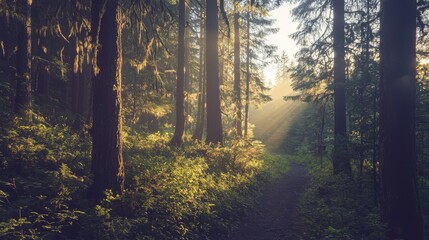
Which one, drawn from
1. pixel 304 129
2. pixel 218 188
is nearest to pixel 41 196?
pixel 218 188

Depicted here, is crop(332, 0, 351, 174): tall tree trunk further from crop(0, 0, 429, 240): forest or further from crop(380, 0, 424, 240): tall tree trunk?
crop(380, 0, 424, 240): tall tree trunk

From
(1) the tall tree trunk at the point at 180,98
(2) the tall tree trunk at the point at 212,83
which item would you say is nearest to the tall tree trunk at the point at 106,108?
(2) the tall tree trunk at the point at 212,83

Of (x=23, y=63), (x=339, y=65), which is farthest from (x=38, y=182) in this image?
(x=339, y=65)

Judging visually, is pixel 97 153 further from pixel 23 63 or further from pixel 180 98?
pixel 180 98

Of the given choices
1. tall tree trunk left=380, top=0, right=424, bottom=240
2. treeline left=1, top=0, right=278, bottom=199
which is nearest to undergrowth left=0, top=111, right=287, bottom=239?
treeline left=1, top=0, right=278, bottom=199

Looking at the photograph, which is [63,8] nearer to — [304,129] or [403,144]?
[403,144]

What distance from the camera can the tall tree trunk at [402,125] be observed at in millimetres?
6871

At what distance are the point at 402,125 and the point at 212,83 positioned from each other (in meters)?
9.46

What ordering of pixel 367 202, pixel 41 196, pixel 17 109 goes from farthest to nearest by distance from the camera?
1. pixel 17 109
2. pixel 367 202
3. pixel 41 196

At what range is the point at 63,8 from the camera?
8.23m

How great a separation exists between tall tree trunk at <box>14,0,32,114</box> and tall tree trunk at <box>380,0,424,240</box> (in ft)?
36.8

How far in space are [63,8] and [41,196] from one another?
16.2 ft

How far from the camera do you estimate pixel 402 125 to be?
689cm

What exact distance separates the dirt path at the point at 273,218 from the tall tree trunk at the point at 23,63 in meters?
8.48
